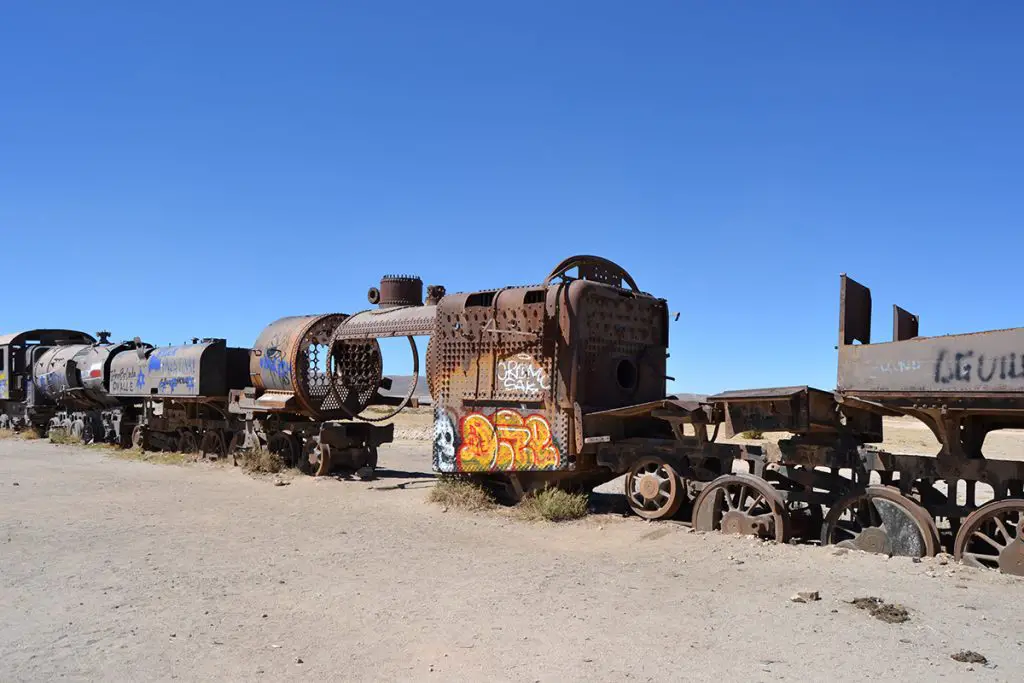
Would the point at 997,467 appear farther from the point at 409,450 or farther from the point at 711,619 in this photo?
the point at 409,450

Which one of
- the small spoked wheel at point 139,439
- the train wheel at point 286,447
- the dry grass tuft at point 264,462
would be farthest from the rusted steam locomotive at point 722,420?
the small spoked wheel at point 139,439

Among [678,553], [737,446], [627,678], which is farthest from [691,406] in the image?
[627,678]

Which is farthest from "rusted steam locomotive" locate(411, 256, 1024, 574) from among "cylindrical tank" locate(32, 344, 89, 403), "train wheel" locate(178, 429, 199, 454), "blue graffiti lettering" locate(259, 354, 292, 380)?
A: "cylindrical tank" locate(32, 344, 89, 403)

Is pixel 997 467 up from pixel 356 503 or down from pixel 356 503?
up

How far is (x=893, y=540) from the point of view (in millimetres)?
8234

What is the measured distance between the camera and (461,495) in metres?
12.0

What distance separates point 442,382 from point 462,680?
745 centimetres

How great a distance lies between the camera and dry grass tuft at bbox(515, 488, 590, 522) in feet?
35.7

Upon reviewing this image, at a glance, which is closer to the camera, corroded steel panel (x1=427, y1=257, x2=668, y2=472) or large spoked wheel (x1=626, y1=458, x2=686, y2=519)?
large spoked wheel (x1=626, y1=458, x2=686, y2=519)

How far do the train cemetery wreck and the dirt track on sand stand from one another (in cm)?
61

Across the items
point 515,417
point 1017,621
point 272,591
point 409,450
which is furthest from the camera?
point 409,450

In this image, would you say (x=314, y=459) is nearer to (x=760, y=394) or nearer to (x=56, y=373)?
(x=760, y=394)

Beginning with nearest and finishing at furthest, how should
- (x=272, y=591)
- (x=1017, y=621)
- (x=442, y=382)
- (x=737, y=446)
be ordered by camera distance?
(x=1017, y=621) < (x=272, y=591) < (x=737, y=446) < (x=442, y=382)

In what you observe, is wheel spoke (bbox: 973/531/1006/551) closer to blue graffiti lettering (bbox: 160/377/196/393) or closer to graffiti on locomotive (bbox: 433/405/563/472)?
graffiti on locomotive (bbox: 433/405/563/472)
